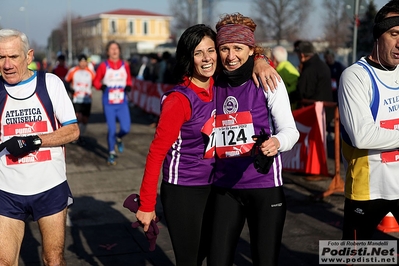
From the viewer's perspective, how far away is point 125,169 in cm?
953

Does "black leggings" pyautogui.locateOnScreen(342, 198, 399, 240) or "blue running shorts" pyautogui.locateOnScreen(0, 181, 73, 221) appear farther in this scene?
"blue running shorts" pyautogui.locateOnScreen(0, 181, 73, 221)

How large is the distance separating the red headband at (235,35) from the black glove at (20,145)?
1.32 m

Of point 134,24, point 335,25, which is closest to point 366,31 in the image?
point 335,25

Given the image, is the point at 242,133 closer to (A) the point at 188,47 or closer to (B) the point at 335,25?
(A) the point at 188,47

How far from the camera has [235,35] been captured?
11.3 ft

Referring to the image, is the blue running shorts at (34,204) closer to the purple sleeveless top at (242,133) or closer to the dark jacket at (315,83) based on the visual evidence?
the purple sleeveless top at (242,133)

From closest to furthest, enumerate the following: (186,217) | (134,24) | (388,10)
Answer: (388,10), (186,217), (134,24)

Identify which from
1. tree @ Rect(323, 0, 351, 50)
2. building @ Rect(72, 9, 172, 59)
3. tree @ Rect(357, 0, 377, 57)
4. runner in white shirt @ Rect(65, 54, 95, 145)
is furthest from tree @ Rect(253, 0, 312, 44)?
building @ Rect(72, 9, 172, 59)

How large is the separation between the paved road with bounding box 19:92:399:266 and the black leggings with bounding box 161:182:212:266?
1500mm

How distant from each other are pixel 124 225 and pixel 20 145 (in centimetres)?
301

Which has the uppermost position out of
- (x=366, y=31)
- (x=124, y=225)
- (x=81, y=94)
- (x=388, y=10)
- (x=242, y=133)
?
(x=366, y=31)

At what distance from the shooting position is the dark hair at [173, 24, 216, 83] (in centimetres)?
354
